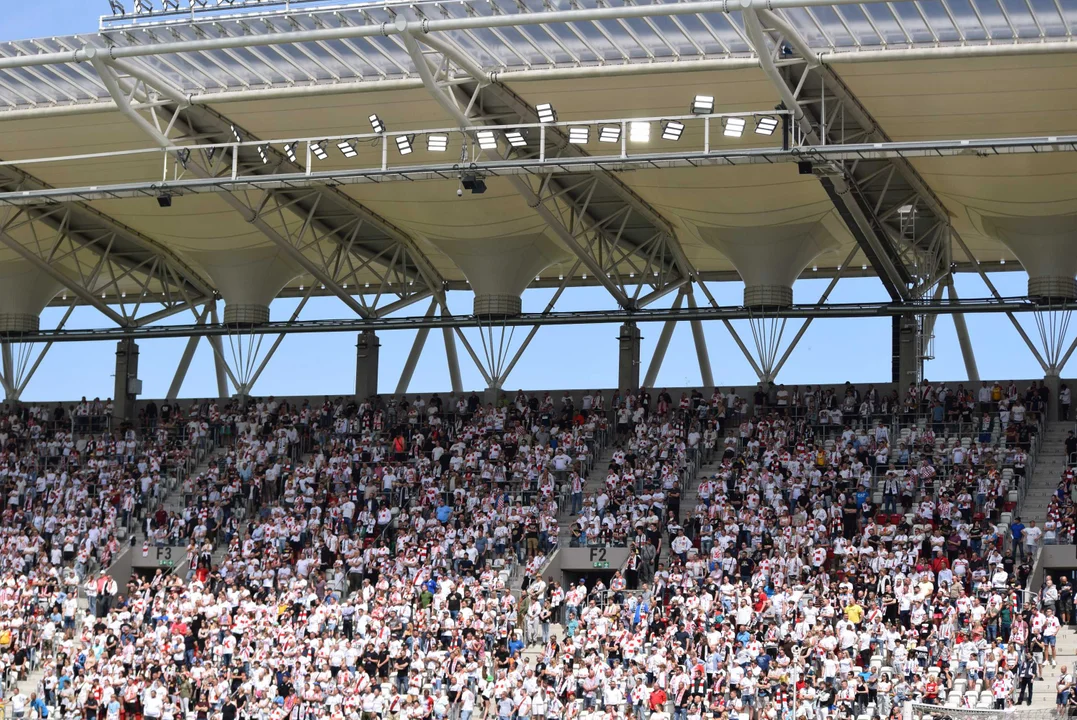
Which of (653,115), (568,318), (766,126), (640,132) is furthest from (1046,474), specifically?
(568,318)

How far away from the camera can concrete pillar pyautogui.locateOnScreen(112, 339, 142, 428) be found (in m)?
54.7

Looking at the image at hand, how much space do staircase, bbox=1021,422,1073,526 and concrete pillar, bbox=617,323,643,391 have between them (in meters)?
12.8

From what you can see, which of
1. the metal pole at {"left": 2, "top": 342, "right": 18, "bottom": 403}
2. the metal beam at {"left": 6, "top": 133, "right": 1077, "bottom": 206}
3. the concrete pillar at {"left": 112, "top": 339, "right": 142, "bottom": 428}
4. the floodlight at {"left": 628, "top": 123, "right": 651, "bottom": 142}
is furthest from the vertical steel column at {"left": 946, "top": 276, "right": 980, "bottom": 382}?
the metal pole at {"left": 2, "top": 342, "right": 18, "bottom": 403}

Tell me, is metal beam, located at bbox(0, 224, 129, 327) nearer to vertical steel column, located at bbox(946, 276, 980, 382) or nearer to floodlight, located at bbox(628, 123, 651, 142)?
floodlight, located at bbox(628, 123, 651, 142)

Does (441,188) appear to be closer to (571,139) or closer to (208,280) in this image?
(571,139)

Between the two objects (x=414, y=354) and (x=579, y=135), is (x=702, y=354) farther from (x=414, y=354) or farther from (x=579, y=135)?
(x=579, y=135)

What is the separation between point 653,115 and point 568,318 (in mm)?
11929

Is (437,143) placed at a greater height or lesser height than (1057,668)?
greater

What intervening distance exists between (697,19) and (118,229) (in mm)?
23832

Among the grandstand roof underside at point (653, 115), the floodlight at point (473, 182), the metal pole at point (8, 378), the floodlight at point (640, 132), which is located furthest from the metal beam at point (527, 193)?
the metal pole at point (8, 378)

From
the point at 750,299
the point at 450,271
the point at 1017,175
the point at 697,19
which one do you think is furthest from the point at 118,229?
the point at 1017,175

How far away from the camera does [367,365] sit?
5241 centimetres

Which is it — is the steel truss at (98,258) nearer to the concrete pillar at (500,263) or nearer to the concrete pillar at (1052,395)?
the concrete pillar at (500,263)

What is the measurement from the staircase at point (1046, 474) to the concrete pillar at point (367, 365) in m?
21.1
